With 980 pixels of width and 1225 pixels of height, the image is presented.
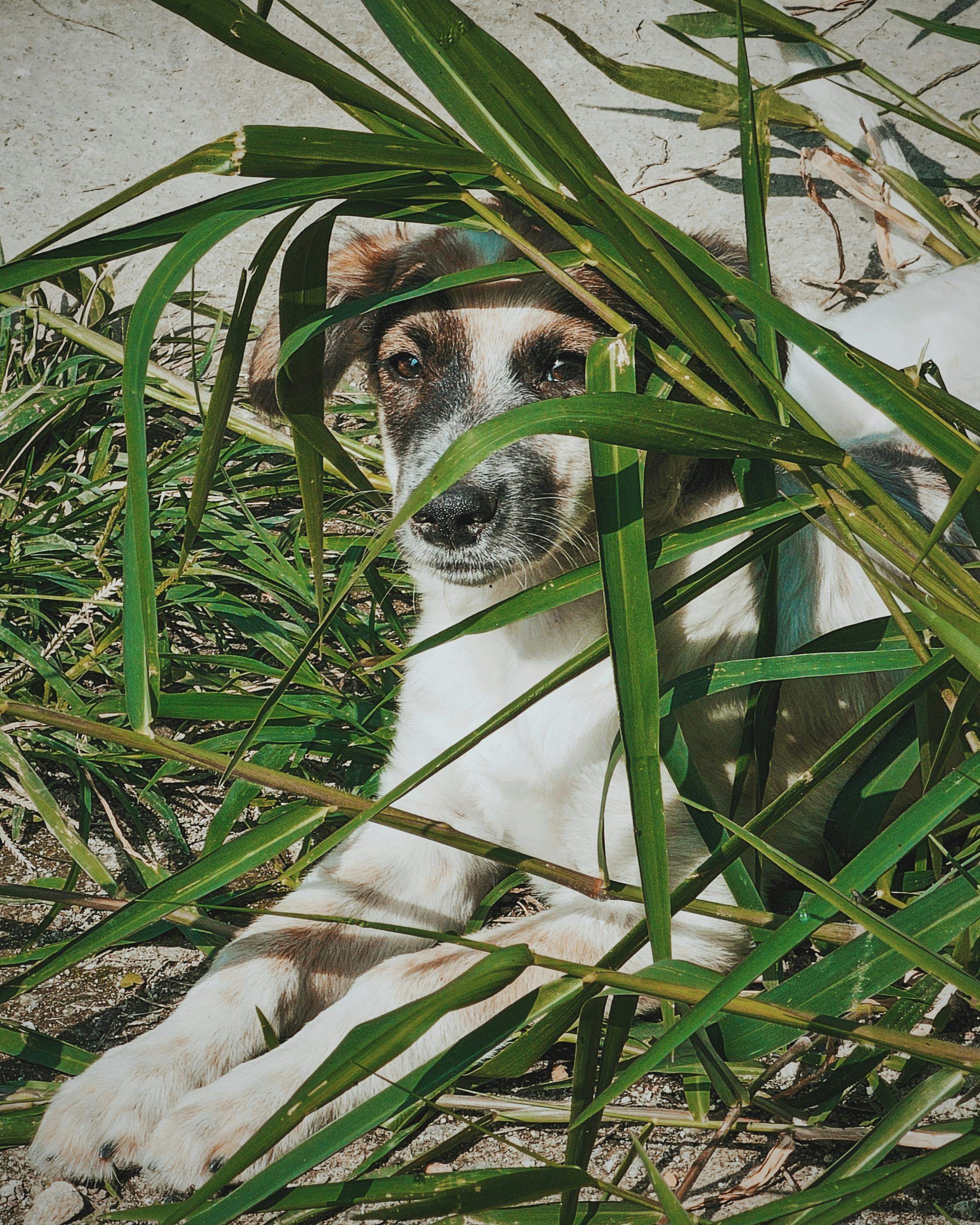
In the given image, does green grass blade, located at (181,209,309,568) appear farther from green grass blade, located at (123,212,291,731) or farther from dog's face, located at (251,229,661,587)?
dog's face, located at (251,229,661,587)

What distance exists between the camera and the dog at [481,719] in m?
1.89

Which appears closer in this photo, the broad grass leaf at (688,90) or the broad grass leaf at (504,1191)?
the broad grass leaf at (504,1191)

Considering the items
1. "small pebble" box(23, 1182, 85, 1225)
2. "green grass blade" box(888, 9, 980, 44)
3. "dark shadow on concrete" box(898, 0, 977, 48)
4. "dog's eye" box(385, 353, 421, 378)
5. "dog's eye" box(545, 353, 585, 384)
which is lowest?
"small pebble" box(23, 1182, 85, 1225)

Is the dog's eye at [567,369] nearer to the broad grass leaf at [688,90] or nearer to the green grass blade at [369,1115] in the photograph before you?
the broad grass leaf at [688,90]

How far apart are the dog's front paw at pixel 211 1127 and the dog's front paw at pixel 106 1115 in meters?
0.03

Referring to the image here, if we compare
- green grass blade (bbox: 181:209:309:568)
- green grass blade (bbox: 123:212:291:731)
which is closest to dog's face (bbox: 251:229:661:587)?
green grass blade (bbox: 181:209:309:568)

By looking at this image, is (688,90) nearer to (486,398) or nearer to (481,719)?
(486,398)

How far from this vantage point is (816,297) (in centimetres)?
380

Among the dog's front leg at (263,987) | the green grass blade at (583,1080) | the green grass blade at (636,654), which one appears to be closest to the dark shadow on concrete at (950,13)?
the dog's front leg at (263,987)

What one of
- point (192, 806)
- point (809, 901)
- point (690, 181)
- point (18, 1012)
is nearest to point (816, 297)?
point (690, 181)

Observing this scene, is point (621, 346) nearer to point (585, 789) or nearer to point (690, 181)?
point (585, 789)

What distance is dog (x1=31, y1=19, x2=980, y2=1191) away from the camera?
1894mm

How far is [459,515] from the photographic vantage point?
1954mm

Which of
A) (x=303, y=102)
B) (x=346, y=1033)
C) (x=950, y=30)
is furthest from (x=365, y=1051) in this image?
(x=303, y=102)
